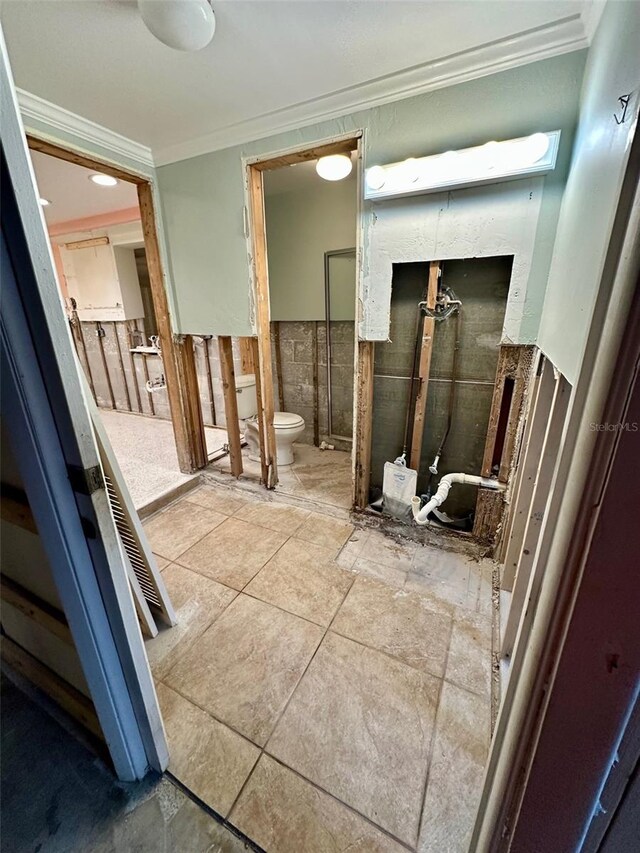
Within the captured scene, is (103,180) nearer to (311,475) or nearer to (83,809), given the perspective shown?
(311,475)

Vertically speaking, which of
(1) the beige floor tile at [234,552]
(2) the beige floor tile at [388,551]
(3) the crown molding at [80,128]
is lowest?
(2) the beige floor tile at [388,551]

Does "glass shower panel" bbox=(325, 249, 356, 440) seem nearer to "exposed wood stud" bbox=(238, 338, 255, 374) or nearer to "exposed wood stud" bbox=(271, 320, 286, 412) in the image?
"exposed wood stud" bbox=(271, 320, 286, 412)

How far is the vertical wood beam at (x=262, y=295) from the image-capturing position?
2156 mm

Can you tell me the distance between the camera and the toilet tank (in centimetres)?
325

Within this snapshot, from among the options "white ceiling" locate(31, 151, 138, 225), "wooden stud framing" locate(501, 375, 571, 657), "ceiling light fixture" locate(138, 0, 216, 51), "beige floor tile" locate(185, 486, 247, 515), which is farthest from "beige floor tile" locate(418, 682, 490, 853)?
"white ceiling" locate(31, 151, 138, 225)

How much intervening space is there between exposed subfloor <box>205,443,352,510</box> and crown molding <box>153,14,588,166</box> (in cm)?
241

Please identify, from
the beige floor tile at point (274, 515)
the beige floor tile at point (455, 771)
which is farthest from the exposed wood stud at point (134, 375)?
the beige floor tile at point (455, 771)

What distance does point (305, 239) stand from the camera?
3154 mm

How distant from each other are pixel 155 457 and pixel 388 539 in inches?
95.2

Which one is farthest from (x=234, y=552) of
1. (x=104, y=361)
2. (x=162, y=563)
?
(x=104, y=361)

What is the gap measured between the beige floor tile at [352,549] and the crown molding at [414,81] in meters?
2.48

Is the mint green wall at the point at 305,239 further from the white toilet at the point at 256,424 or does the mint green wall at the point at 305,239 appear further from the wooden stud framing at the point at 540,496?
the wooden stud framing at the point at 540,496

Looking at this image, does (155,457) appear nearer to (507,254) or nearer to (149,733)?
(149,733)

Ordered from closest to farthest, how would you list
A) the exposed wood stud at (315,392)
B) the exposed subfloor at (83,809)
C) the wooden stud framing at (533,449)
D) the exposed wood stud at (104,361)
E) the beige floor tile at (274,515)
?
the exposed subfloor at (83,809), the wooden stud framing at (533,449), the beige floor tile at (274,515), the exposed wood stud at (315,392), the exposed wood stud at (104,361)
